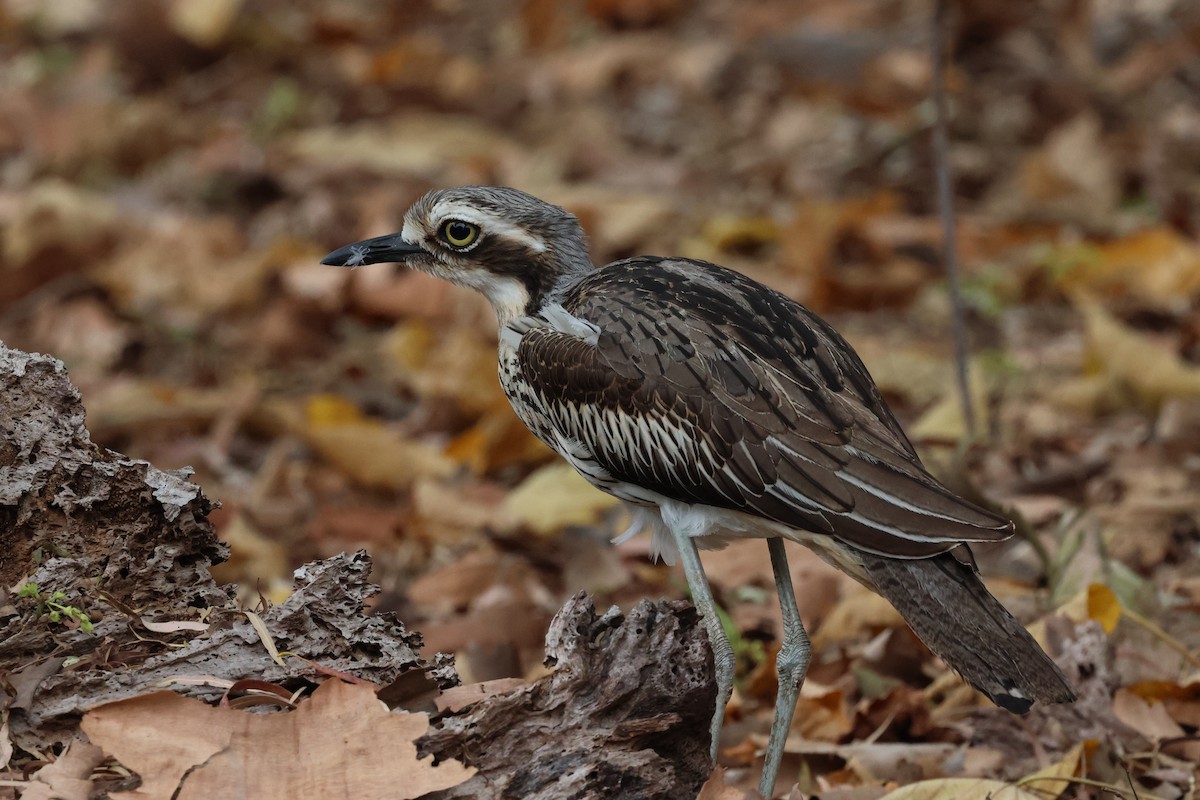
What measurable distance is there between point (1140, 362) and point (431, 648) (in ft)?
11.0

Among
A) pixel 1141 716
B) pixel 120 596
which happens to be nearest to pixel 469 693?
pixel 120 596

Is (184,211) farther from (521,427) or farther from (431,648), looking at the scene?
(431,648)

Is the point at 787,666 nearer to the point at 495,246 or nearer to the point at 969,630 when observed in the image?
the point at 969,630

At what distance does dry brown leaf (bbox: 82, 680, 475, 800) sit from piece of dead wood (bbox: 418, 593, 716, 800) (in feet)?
0.40

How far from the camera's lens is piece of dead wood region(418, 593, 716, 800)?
3.24m

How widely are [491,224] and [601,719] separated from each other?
188 cm

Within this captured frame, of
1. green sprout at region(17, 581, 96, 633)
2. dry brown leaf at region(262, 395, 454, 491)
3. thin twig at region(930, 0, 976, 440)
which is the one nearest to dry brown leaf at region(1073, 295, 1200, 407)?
thin twig at region(930, 0, 976, 440)

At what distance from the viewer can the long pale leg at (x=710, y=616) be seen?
4.11 meters

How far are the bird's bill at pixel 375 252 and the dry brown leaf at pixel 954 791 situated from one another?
7.01ft

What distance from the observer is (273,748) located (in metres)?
3.10

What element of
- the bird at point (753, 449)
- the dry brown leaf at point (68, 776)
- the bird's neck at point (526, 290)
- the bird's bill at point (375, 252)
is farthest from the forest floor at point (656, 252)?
the bird's bill at point (375, 252)

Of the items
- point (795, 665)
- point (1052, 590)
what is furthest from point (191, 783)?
point (1052, 590)

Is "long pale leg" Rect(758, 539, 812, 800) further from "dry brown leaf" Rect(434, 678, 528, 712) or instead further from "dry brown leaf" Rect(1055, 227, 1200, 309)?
"dry brown leaf" Rect(1055, 227, 1200, 309)

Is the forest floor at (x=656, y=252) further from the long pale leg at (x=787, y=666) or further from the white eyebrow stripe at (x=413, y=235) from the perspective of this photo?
the white eyebrow stripe at (x=413, y=235)
